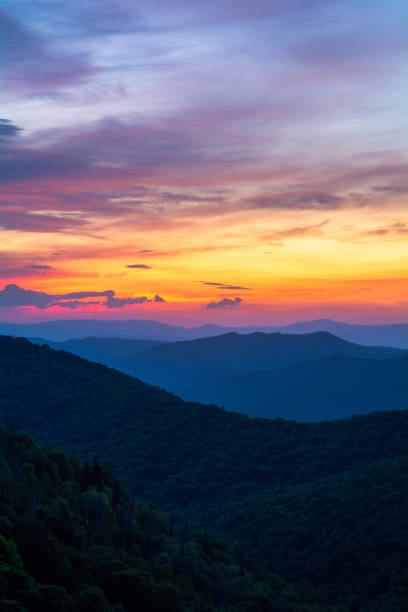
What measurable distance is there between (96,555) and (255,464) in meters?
95.3

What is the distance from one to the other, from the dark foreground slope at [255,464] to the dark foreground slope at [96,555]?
14.3m

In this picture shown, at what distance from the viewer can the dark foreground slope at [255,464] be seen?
8231cm

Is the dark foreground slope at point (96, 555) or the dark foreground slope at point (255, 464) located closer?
the dark foreground slope at point (96, 555)

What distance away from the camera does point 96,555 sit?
138 ft

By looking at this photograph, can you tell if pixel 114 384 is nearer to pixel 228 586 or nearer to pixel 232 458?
pixel 232 458

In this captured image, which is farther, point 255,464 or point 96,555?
point 255,464

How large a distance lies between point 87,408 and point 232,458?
48.0 metres

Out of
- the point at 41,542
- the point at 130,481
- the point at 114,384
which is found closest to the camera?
the point at 41,542

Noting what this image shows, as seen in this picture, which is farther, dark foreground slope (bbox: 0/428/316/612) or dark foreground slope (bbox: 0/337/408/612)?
dark foreground slope (bbox: 0/337/408/612)

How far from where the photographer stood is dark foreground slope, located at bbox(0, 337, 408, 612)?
8231cm

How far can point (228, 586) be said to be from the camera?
5541 cm

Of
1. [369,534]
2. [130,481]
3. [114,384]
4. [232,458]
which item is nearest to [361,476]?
[369,534]

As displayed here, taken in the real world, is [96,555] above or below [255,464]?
above

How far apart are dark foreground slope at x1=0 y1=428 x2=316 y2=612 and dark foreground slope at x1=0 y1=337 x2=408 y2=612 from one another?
14292 millimetres
